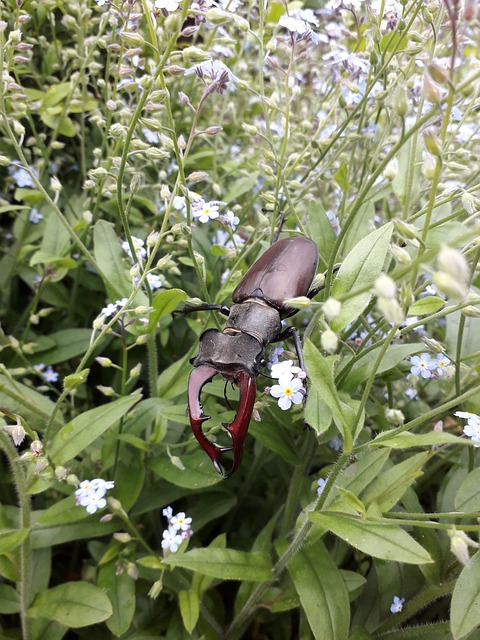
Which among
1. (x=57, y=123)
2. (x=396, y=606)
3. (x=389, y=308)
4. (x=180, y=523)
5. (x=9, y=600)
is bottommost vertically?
(x=9, y=600)

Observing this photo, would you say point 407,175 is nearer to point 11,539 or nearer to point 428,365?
point 428,365

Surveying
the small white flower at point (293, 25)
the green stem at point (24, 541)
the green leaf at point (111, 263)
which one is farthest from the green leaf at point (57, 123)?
the green stem at point (24, 541)

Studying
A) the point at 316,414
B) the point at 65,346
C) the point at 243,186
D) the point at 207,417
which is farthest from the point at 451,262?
the point at 65,346

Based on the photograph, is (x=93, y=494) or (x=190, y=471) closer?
(x=93, y=494)

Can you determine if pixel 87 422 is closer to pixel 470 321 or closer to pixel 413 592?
pixel 413 592

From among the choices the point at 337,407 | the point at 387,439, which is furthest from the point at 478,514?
the point at 337,407

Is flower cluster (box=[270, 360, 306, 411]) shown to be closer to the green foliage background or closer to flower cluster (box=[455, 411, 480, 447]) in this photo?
the green foliage background

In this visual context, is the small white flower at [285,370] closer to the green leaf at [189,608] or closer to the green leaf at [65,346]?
the green leaf at [189,608]
